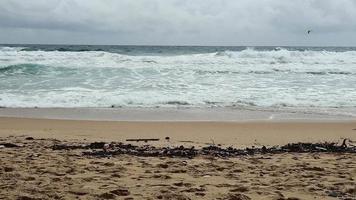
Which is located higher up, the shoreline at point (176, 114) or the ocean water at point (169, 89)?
the ocean water at point (169, 89)

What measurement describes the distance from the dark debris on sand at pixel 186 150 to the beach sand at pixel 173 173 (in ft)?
0.71

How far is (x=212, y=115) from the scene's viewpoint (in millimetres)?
10164

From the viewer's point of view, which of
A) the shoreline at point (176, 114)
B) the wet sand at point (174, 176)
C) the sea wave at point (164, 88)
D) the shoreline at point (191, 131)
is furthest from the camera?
the sea wave at point (164, 88)

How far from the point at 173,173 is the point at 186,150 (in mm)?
1341

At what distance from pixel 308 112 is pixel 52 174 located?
24.7 ft

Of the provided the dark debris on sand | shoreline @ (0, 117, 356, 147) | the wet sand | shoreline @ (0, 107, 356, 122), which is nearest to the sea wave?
shoreline @ (0, 107, 356, 122)

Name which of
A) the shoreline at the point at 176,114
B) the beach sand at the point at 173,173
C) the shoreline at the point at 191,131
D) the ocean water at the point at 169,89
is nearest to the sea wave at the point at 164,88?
the ocean water at the point at 169,89

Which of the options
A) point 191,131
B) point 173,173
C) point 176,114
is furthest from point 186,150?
point 176,114

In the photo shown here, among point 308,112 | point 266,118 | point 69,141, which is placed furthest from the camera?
point 308,112

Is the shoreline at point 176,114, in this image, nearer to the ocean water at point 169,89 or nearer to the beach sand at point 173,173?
the ocean water at point 169,89

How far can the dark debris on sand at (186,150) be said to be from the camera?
18.9 ft

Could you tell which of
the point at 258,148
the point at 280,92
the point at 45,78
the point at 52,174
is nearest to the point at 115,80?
the point at 45,78

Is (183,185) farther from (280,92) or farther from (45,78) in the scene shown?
(45,78)

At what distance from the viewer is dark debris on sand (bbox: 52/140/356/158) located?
577 cm
